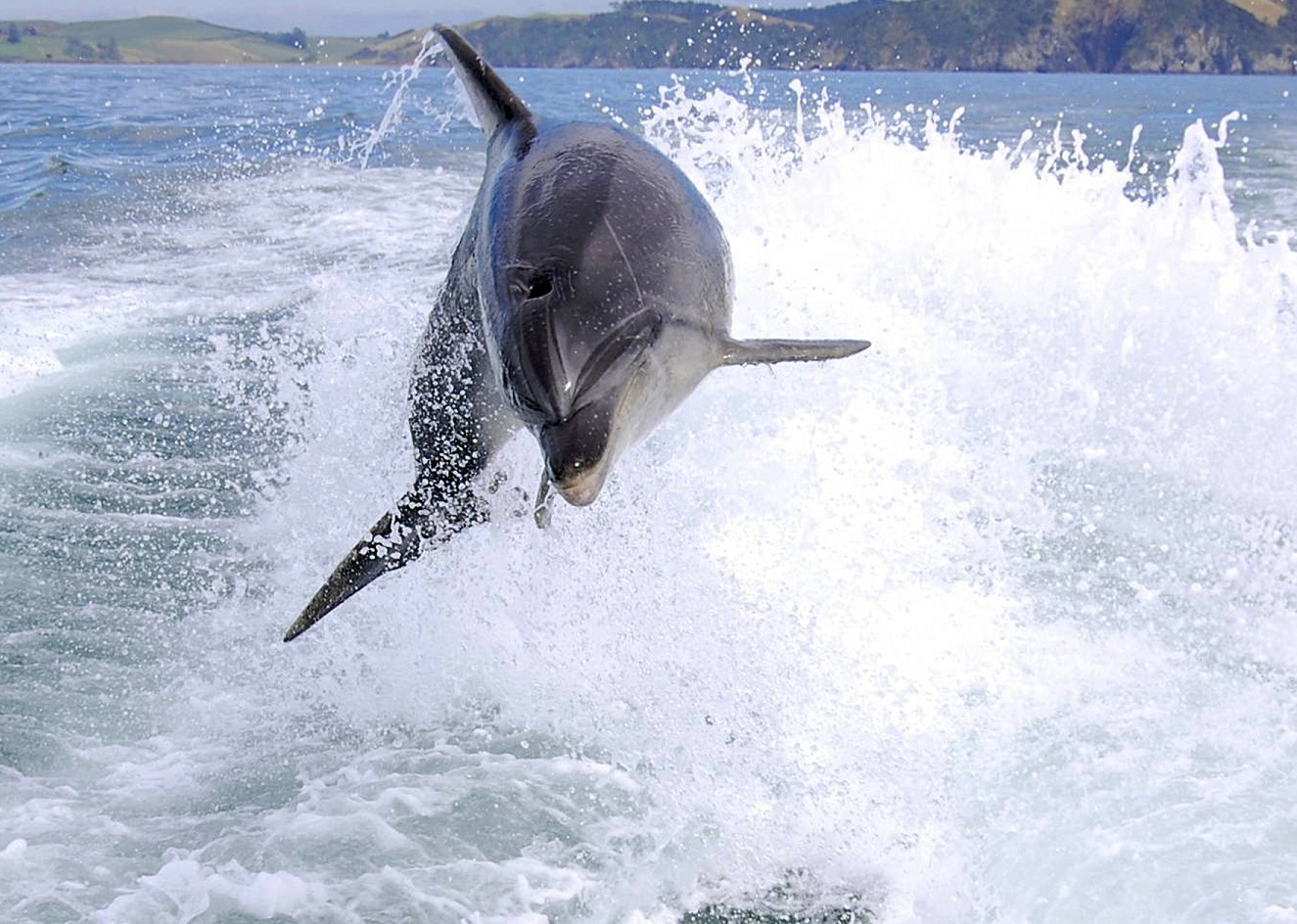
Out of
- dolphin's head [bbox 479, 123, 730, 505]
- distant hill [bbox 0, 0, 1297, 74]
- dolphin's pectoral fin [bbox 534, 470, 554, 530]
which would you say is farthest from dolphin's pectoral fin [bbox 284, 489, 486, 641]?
distant hill [bbox 0, 0, 1297, 74]

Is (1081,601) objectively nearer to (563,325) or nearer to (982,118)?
(563,325)

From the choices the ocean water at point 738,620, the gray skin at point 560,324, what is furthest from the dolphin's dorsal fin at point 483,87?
the ocean water at point 738,620

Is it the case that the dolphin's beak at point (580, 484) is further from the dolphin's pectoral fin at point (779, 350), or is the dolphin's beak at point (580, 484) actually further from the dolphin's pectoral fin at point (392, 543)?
the dolphin's pectoral fin at point (392, 543)

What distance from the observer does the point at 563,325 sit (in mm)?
3229

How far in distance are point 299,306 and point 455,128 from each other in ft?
72.9

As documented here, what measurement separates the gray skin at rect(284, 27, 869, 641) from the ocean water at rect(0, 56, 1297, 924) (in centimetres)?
54

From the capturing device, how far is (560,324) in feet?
10.6

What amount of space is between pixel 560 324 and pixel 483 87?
2.59m

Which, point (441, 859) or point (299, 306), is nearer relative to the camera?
point (441, 859)

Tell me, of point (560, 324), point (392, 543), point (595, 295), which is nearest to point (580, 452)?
point (560, 324)

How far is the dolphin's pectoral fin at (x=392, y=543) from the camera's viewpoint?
4543mm

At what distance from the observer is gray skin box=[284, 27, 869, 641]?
10.5 feet

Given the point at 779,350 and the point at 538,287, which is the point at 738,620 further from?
the point at 538,287

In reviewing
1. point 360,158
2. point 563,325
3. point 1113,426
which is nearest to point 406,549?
point 563,325
